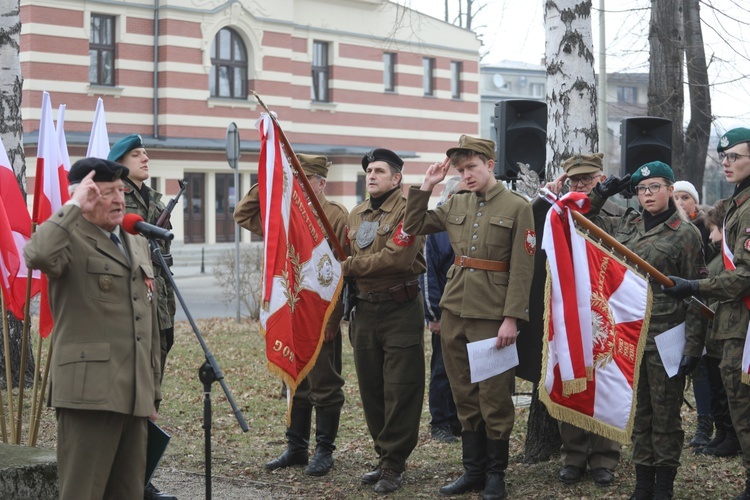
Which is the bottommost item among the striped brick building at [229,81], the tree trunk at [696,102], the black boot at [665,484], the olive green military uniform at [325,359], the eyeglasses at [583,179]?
the black boot at [665,484]

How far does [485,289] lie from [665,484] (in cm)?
164

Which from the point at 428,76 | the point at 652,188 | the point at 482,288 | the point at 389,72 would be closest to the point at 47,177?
the point at 482,288

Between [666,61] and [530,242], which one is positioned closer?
[530,242]

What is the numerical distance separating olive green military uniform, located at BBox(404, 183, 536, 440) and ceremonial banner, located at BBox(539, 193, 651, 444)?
7.1 inches

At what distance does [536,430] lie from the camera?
7.43 meters

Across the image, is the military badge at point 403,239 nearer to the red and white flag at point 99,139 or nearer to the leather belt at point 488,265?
the leather belt at point 488,265

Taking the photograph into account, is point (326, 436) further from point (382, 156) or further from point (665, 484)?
point (665, 484)

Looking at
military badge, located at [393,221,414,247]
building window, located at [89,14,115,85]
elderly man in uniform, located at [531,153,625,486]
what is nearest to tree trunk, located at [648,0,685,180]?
elderly man in uniform, located at [531,153,625,486]

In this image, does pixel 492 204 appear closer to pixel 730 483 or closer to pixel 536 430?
pixel 536 430

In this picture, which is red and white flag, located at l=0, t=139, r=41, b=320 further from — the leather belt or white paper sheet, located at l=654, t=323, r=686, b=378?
white paper sheet, located at l=654, t=323, r=686, b=378

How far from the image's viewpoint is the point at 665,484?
615 centimetres

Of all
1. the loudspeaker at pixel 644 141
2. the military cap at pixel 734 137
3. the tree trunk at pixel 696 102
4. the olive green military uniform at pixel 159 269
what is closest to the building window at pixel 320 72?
the tree trunk at pixel 696 102

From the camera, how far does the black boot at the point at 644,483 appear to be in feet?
20.4

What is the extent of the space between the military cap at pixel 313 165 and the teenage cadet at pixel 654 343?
2.33 metres
